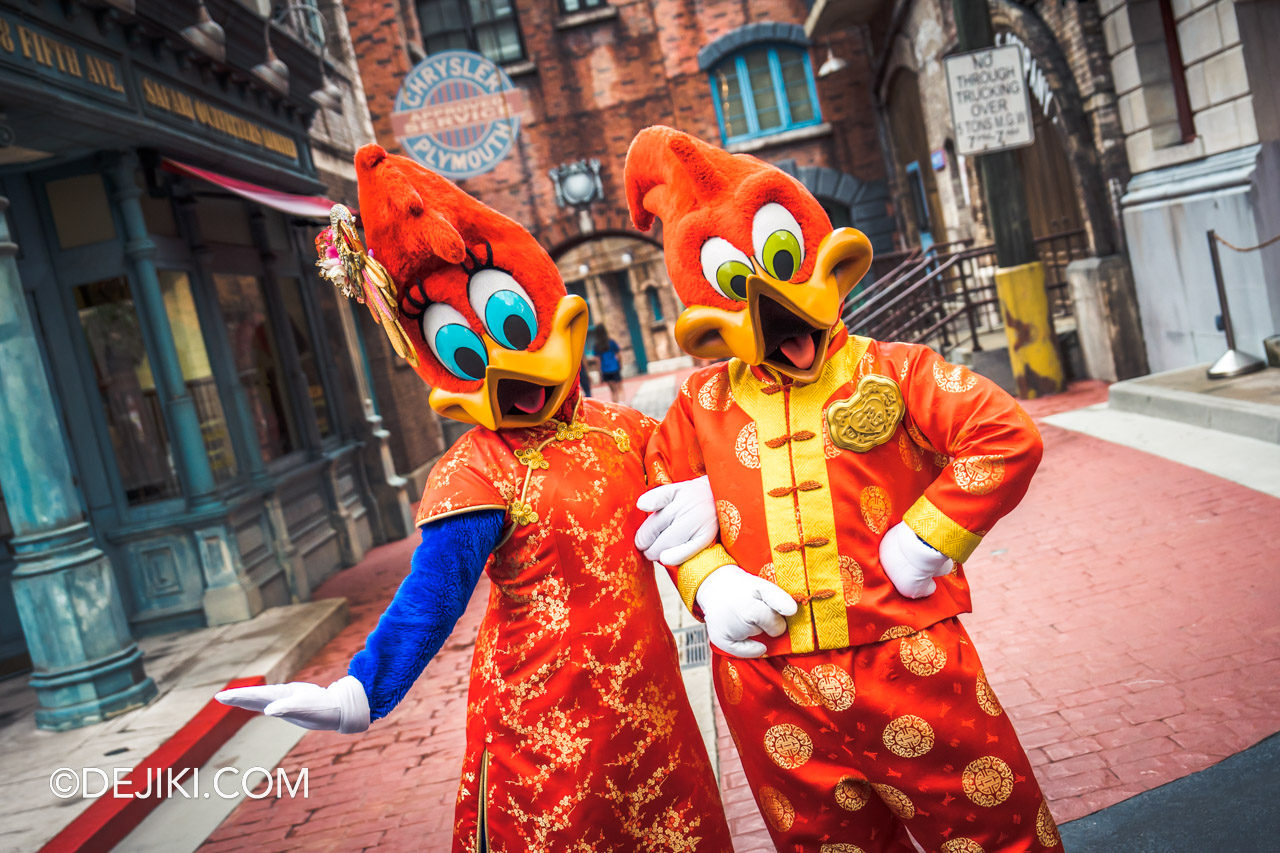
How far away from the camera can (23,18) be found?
215 inches

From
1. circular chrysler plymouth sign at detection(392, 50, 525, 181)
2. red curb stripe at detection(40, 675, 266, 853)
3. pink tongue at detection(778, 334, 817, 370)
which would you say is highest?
circular chrysler plymouth sign at detection(392, 50, 525, 181)

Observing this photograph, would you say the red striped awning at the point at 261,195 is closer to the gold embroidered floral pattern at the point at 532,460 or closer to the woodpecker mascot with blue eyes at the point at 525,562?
the woodpecker mascot with blue eyes at the point at 525,562

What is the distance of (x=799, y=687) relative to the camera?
7.43 ft

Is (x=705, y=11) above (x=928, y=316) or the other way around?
above

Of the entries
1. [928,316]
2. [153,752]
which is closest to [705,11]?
[928,316]

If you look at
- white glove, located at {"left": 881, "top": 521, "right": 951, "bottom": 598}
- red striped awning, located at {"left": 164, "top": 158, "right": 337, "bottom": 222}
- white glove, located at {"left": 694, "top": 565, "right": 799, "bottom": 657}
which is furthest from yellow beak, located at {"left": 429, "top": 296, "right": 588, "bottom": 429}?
red striped awning, located at {"left": 164, "top": 158, "right": 337, "bottom": 222}

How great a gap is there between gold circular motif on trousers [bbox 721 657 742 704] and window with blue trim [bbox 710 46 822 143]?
16775mm

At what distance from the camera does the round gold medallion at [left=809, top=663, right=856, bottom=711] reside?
87.1 inches

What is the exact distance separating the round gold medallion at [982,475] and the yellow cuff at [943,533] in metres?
0.08

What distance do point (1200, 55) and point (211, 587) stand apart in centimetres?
833

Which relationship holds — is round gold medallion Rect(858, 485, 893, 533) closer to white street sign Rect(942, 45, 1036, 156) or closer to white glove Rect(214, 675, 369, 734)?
white glove Rect(214, 675, 369, 734)

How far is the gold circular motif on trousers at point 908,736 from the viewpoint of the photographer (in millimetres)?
2164

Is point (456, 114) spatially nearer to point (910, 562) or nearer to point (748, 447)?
point (748, 447)

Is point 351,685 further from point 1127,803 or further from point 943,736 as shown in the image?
point 1127,803
